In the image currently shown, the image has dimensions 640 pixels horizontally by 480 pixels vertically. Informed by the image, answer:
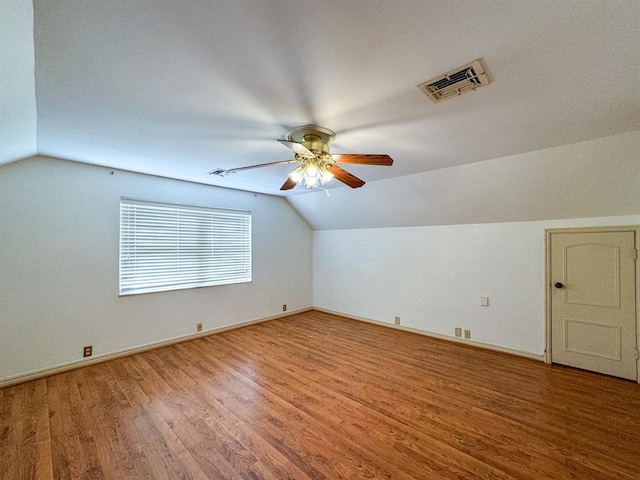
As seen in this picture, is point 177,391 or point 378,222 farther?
point 378,222

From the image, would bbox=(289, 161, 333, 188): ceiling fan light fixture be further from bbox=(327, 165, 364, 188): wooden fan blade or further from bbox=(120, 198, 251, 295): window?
bbox=(120, 198, 251, 295): window

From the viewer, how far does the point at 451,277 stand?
13.2ft

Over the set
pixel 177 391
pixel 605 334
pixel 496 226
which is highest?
pixel 496 226

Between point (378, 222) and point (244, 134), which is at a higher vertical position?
point (244, 134)

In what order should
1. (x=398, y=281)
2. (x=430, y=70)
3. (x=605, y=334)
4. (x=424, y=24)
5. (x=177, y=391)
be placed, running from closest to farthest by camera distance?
(x=424, y=24) < (x=430, y=70) < (x=177, y=391) < (x=605, y=334) < (x=398, y=281)

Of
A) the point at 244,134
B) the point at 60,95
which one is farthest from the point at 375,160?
the point at 60,95

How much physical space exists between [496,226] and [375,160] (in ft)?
8.51

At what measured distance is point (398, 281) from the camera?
4.61 metres

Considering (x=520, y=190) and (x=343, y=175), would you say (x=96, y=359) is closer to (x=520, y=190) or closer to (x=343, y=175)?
(x=343, y=175)

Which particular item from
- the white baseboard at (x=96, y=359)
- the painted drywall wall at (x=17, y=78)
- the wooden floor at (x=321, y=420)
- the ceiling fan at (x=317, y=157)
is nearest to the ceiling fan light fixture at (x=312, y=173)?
the ceiling fan at (x=317, y=157)

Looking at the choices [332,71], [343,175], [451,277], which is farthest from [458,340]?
[332,71]

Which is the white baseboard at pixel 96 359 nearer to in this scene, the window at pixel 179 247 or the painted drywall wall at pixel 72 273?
the painted drywall wall at pixel 72 273

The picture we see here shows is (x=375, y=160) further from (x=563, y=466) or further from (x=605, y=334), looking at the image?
(x=605, y=334)

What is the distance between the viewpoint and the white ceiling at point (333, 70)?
111 cm
